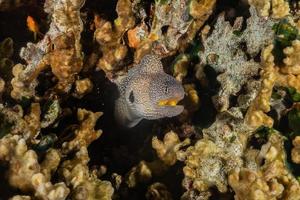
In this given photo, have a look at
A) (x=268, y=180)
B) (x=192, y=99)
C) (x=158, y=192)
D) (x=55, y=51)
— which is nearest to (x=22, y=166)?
(x=55, y=51)

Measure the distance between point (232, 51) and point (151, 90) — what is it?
0.95 meters

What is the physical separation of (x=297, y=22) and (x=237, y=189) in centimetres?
197

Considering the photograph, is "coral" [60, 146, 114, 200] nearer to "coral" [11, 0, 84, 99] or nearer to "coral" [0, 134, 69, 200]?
"coral" [0, 134, 69, 200]

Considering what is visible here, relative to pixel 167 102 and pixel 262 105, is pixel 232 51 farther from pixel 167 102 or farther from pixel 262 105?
pixel 167 102

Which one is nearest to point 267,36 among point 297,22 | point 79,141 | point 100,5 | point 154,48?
point 297,22

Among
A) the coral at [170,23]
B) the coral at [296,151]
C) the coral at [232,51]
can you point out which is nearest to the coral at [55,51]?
the coral at [170,23]

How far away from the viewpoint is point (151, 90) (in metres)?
3.44

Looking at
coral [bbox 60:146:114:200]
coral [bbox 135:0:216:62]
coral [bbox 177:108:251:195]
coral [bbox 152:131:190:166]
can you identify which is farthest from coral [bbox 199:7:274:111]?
coral [bbox 60:146:114:200]

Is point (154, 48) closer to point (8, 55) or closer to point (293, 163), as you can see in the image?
point (8, 55)

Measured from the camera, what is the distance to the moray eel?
10.9ft

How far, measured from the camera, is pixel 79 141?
10.2ft

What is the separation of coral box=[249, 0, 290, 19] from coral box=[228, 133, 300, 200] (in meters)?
1.22

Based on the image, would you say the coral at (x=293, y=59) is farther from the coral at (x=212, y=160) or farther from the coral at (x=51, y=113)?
the coral at (x=51, y=113)

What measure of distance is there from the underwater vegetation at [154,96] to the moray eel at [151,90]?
0.4 inches
